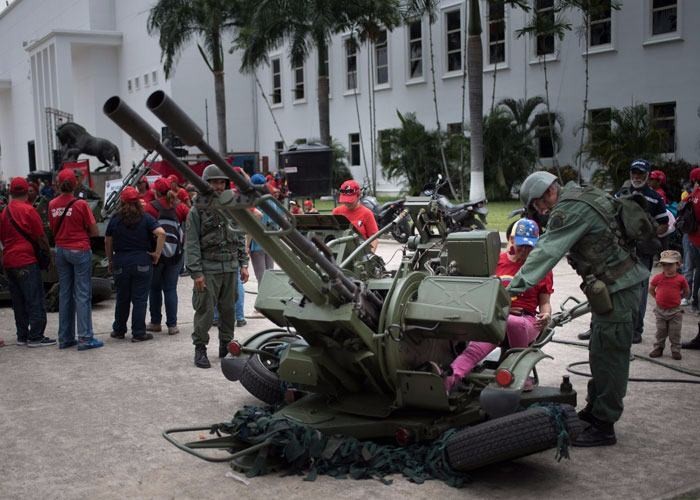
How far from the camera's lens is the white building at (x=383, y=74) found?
26469mm

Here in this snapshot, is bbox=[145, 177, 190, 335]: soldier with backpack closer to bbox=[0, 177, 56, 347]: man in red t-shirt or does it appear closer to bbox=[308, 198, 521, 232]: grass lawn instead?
bbox=[0, 177, 56, 347]: man in red t-shirt

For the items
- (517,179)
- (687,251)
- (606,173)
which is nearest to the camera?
(687,251)

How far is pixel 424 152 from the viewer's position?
3189 centimetres

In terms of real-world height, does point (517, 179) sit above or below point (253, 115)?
below

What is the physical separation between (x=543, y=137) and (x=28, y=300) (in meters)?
23.2

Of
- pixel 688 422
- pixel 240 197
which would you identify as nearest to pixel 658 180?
pixel 688 422

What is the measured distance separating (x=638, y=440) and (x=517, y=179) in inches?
967

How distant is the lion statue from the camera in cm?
2714

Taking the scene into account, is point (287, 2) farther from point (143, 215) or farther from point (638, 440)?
point (638, 440)

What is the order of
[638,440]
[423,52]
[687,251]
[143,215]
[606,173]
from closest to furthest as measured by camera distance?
[638,440]
[143,215]
[687,251]
[606,173]
[423,52]

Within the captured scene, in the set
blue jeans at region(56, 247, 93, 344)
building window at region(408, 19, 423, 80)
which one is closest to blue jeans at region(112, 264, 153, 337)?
blue jeans at region(56, 247, 93, 344)

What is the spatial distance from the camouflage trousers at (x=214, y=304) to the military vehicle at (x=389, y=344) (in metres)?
2.20

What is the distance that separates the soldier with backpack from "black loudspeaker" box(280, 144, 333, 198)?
9.20 meters

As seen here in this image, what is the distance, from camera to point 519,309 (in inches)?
265
